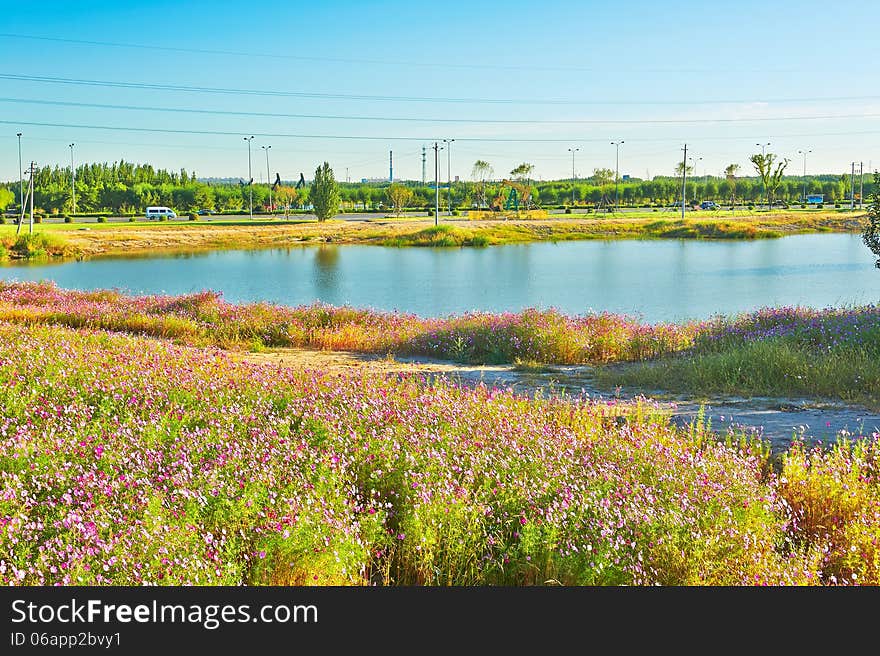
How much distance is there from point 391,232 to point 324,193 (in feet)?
43.1

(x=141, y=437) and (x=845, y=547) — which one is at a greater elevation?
(x=141, y=437)

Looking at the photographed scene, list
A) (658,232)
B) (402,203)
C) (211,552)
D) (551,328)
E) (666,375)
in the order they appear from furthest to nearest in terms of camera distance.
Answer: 1. (402,203)
2. (658,232)
3. (551,328)
4. (666,375)
5. (211,552)

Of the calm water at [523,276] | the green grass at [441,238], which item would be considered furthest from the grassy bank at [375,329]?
the green grass at [441,238]

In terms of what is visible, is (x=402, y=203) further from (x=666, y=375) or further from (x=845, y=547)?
(x=845, y=547)

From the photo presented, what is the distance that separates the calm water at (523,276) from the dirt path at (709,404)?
52.1 ft

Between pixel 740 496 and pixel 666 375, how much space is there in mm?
6781

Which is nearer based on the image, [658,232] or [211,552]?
[211,552]

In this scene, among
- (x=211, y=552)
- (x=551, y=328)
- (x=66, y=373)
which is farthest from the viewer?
(x=551, y=328)

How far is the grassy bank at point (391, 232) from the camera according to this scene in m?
66.3

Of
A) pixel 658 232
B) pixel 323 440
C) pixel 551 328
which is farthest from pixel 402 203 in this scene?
pixel 323 440

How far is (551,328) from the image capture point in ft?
49.2

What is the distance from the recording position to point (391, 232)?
73.4m

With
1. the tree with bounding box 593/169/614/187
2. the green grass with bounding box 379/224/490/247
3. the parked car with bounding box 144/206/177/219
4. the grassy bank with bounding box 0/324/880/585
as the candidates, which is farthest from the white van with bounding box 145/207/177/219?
the grassy bank with bounding box 0/324/880/585

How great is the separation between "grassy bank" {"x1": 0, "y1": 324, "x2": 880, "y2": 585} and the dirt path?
1501mm
